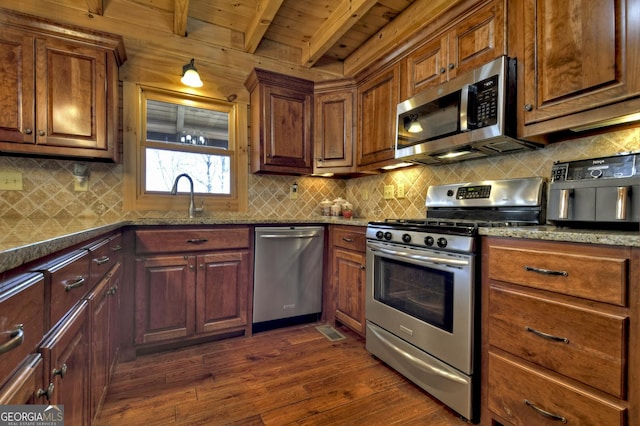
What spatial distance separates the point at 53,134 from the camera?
1931mm

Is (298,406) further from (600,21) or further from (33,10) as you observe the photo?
(33,10)

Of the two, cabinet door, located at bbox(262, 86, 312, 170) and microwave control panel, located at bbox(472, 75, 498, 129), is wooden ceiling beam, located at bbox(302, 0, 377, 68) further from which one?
microwave control panel, located at bbox(472, 75, 498, 129)

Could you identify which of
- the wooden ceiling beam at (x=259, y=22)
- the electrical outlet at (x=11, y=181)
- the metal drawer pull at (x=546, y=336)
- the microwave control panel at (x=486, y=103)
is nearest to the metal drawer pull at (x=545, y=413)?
the metal drawer pull at (x=546, y=336)

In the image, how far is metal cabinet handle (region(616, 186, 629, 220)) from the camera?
1.18 meters

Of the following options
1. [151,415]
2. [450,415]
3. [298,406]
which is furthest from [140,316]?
[450,415]

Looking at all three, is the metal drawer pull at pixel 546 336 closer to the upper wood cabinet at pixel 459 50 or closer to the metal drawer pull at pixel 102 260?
the upper wood cabinet at pixel 459 50

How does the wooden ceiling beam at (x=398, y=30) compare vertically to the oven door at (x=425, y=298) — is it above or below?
above

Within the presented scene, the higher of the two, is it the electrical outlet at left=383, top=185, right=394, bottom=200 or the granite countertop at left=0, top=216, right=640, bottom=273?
the electrical outlet at left=383, top=185, right=394, bottom=200

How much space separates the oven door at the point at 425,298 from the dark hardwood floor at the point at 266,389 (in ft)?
0.95

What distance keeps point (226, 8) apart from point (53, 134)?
5.38 feet

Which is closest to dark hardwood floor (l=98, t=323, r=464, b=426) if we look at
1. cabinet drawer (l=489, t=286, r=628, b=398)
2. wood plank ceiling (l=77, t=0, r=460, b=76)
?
cabinet drawer (l=489, t=286, r=628, b=398)

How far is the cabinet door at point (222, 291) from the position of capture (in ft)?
7.04

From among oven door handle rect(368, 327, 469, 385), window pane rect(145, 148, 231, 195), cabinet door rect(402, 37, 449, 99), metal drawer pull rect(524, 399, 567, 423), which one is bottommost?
oven door handle rect(368, 327, 469, 385)

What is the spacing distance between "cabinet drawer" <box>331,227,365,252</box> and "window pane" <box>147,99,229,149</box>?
1349 mm
